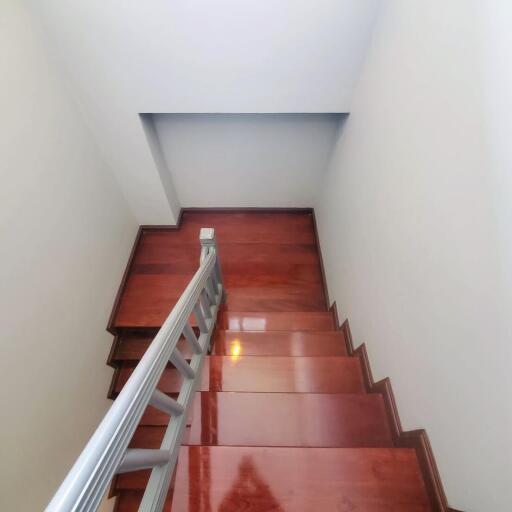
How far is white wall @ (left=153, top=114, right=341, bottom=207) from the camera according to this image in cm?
220

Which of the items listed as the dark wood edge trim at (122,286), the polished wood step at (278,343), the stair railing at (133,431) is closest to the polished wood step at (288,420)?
the stair railing at (133,431)

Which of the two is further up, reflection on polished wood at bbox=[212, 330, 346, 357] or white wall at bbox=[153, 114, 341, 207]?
white wall at bbox=[153, 114, 341, 207]

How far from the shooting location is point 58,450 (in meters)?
1.45

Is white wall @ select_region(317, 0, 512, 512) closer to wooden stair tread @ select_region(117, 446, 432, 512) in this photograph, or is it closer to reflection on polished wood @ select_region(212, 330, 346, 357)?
wooden stair tread @ select_region(117, 446, 432, 512)

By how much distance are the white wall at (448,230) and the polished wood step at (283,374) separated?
23 centimetres

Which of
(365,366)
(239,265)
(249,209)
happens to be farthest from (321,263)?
(365,366)

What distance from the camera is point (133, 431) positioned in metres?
→ 0.61

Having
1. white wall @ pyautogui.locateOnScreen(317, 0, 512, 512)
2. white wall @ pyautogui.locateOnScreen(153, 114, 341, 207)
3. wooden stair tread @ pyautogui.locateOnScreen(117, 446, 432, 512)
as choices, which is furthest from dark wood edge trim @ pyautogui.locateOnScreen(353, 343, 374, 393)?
white wall @ pyautogui.locateOnScreen(153, 114, 341, 207)

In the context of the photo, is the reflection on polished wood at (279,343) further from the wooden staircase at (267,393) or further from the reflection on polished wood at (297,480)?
the reflection on polished wood at (297,480)

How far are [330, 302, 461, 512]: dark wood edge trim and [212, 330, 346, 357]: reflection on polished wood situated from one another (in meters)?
0.24

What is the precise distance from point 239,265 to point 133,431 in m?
2.03

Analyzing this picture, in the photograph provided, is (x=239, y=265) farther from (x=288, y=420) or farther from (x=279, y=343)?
(x=288, y=420)

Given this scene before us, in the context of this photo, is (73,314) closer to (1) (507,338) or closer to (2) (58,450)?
(2) (58,450)

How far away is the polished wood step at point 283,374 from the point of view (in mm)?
1448
